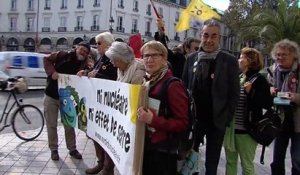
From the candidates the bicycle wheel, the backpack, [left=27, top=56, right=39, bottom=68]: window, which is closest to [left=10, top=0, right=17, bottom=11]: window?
[left=27, top=56, right=39, bottom=68]: window

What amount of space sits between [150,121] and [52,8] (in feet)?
243

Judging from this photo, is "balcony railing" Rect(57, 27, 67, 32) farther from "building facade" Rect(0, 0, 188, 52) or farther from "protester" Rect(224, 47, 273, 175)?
"protester" Rect(224, 47, 273, 175)

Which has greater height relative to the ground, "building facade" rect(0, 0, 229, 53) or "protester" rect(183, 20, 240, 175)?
"building facade" rect(0, 0, 229, 53)

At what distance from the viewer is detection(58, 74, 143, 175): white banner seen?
11.8ft

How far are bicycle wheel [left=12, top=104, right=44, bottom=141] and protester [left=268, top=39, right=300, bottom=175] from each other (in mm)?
4813

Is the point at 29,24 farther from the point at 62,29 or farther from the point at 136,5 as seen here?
the point at 136,5

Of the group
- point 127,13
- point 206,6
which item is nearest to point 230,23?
point 127,13

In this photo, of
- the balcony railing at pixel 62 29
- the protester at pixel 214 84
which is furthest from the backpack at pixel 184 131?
the balcony railing at pixel 62 29

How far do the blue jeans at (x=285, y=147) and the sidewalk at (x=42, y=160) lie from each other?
121 cm

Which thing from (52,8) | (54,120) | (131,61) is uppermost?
(52,8)

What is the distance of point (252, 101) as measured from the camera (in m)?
4.62

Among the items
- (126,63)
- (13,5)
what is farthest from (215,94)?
(13,5)

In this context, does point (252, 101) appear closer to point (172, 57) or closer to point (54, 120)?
point (172, 57)

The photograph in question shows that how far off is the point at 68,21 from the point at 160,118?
234ft
